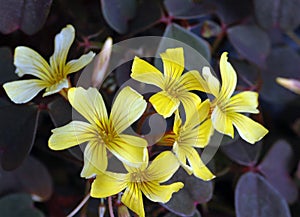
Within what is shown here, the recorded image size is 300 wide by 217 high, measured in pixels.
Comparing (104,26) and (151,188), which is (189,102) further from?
(104,26)

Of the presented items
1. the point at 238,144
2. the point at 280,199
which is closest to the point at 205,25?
the point at 238,144

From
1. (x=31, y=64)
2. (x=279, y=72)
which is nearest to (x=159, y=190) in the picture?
(x=31, y=64)

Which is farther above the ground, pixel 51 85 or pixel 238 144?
pixel 51 85

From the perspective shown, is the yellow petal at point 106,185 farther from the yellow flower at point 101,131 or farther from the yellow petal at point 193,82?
the yellow petal at point 193,82

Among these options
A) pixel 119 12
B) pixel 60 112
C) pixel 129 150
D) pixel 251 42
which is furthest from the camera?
pixel 251 42

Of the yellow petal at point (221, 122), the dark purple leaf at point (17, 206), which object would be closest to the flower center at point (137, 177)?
the yellow petal at point (221, 122)

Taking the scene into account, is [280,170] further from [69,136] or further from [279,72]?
[69,136]
